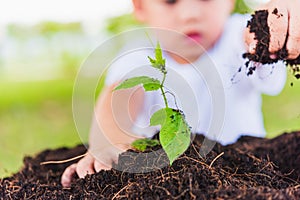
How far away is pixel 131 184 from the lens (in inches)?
35.8

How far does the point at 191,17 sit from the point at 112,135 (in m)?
0.57

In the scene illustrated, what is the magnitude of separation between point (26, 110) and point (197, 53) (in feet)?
6.09

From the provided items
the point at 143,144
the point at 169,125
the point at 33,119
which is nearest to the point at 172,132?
the point at 169,125

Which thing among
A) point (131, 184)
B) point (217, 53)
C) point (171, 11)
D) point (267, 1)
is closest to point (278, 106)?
point (217, 53)

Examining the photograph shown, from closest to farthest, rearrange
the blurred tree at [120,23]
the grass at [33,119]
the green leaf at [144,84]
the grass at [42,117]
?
the green leaf at [144,84] → the grass at [42,117] → the grass at [33,119] → the blurred tree at [120,23]

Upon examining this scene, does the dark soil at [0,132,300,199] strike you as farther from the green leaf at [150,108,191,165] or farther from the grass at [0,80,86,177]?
the grass at [0,80,86,177]

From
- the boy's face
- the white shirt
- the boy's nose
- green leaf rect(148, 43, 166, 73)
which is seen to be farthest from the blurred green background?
green leaf rect(148, 43, 166, 73)

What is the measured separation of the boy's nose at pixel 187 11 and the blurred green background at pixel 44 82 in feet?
2.26

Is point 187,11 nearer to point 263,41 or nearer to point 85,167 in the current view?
point 263,41

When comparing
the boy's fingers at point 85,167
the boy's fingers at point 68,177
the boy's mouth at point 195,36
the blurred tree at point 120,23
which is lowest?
the boy's fingers at point 68,177

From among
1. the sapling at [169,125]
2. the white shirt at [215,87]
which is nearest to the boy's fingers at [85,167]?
the white shirt at [215,87]

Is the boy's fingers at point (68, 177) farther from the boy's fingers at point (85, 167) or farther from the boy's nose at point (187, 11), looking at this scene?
the boy's nose at point (187, 11)

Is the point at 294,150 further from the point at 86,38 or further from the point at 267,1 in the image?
the point at 86,38

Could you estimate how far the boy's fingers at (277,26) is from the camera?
1033 millimetres
